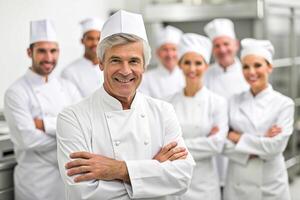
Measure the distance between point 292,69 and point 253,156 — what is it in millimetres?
2399

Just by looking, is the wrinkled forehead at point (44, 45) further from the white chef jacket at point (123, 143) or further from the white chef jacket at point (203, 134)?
the white chef jacket at point (123, 143)

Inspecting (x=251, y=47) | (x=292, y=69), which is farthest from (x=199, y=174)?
(x=292, y=69)

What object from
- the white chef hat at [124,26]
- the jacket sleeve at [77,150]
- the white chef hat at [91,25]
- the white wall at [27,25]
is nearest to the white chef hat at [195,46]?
the white chef hat at [91,25]

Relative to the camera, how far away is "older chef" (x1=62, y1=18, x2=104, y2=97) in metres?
3.07

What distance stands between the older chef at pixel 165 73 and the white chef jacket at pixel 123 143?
5.35ft

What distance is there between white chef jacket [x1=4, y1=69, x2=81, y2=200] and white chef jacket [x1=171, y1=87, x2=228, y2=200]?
70 centimetres

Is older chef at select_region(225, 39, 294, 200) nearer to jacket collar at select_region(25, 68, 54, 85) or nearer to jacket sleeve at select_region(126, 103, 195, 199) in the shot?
jacket sleeve at select_region(126, 103, 195, 199)

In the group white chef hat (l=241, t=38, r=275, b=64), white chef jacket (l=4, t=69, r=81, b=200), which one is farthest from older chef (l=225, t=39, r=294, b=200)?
white chef jacket (l=4, t=69, r=81, b=200)

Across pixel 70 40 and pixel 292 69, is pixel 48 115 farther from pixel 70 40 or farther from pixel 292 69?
pixel 292 69

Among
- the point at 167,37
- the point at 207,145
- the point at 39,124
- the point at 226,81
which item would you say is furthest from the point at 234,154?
the point at 167,37

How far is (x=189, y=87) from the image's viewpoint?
108 inches

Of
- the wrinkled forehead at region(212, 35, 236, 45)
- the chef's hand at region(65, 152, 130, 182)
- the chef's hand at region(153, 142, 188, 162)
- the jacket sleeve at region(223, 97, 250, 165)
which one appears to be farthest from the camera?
the wrinkled forehead at region(212, 35, 236, 45)

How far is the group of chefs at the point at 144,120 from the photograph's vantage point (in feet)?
5.71

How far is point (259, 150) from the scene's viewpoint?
258 centimetres
